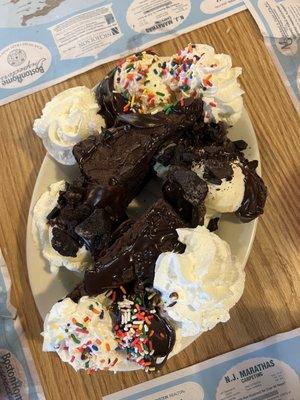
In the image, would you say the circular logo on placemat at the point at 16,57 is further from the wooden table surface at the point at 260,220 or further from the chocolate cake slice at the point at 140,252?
the chocolate cake slice at the point at 140,252

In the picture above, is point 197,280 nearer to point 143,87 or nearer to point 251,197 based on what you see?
point 251,197

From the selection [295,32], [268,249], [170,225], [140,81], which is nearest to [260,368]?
[268,249]

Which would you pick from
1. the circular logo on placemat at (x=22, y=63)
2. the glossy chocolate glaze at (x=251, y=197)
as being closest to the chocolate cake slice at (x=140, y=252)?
the glossy chocolate glaze at (x=251, y=197)

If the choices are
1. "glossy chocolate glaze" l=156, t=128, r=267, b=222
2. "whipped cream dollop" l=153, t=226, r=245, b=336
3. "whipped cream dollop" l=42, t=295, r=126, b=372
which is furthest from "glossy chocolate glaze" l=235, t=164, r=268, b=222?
"whipped cream dollop" l=42, t=295, r=126, b=372

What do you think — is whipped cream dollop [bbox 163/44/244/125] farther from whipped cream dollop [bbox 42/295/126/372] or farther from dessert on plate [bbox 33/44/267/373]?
whipped cream dollop [bbox 42/295/126/372]

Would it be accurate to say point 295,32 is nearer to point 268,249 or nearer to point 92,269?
point 268,249

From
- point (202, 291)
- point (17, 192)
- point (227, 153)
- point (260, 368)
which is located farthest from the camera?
point (17, 192)

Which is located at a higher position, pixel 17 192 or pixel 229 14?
pixel 229 14
